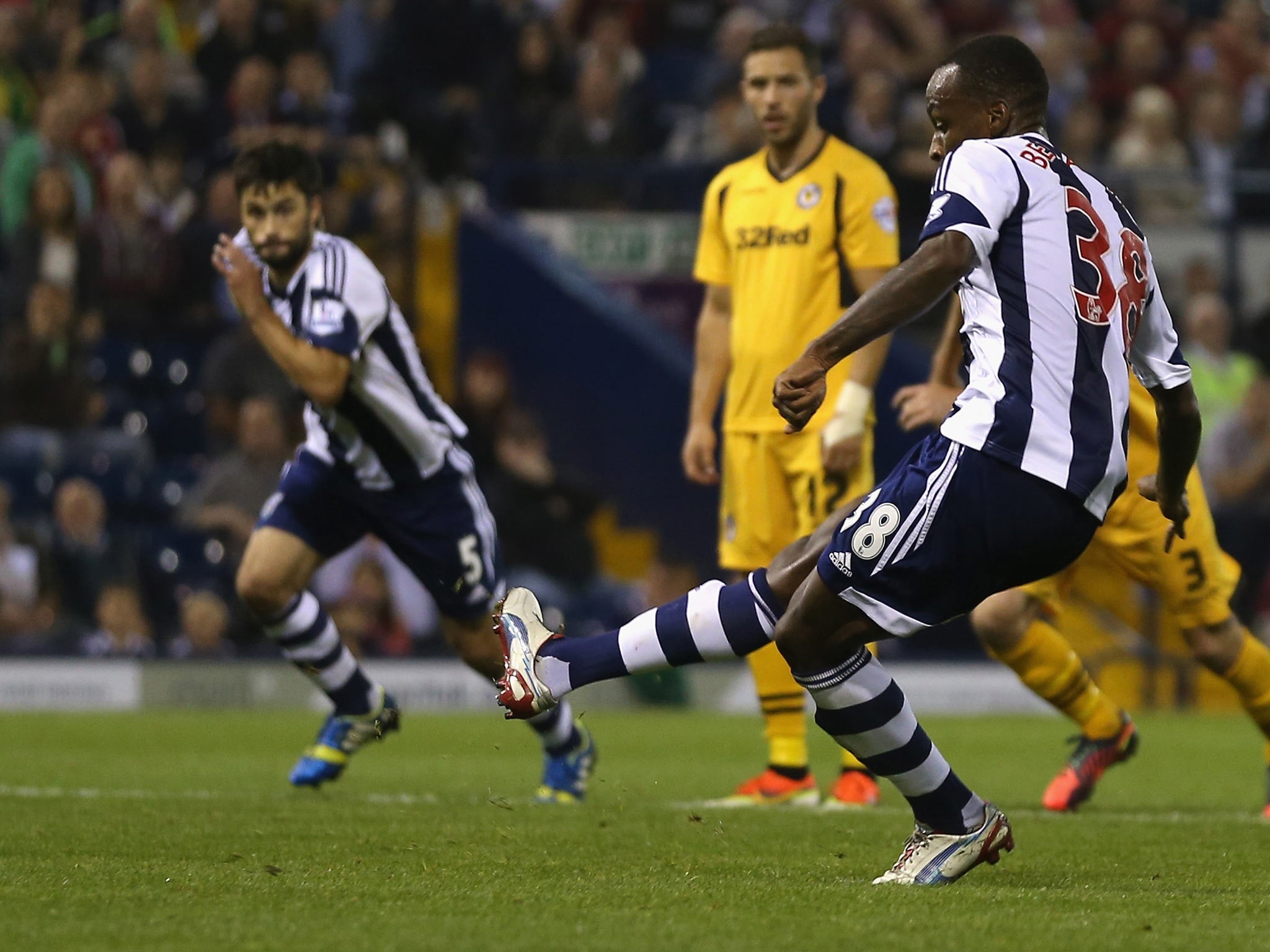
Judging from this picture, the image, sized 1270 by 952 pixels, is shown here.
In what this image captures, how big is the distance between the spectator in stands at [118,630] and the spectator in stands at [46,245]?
218 cm

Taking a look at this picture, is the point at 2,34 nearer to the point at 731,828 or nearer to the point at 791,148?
the point at 791,148

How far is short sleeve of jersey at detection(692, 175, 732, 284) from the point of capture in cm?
762

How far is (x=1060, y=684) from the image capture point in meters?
7.23

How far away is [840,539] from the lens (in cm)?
467

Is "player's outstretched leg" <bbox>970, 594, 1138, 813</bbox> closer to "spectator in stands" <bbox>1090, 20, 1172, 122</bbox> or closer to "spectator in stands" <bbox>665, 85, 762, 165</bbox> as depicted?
"spectator in stands" <bbox>665, 85, 762, 165</bbox>

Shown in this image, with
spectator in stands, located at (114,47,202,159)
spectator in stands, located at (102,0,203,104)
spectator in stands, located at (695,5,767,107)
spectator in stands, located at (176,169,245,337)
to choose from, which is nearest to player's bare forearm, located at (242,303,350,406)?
spectator in stands, located at (176,169,245,337)

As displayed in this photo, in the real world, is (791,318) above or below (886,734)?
above

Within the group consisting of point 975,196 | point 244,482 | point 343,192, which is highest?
point 975,196

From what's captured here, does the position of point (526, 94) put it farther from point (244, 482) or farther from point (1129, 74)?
point (1129, 74)

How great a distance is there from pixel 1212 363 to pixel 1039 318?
32.9 ft

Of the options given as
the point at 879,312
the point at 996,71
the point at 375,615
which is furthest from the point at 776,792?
the point at 375,615

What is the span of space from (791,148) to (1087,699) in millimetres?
2354

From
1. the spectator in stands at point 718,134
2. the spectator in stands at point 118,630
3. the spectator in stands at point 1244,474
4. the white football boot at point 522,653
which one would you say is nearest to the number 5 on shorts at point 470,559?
the white football boot at point 522,653

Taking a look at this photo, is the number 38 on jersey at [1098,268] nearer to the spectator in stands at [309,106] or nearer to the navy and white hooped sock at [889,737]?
the navy and white hooped sock at [889,737]
